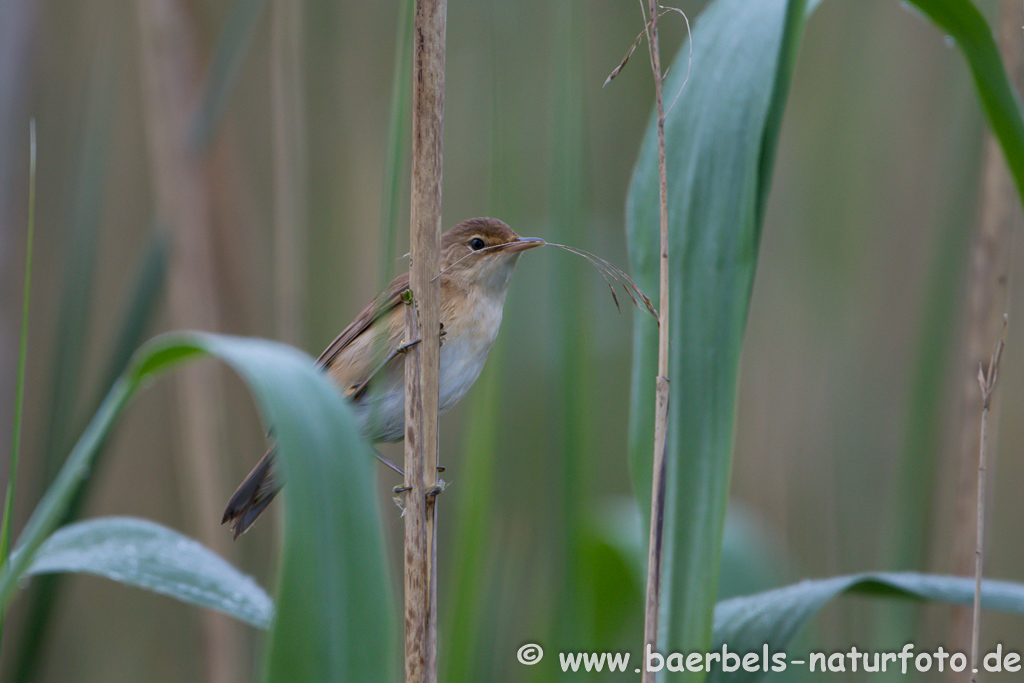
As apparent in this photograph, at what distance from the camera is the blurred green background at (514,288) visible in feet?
4.86

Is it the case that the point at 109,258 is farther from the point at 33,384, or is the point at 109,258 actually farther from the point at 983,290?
the point at 983,290

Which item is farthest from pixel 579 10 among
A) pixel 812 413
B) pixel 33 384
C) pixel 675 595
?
pixel 33 384

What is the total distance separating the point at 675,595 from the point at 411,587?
361 mm

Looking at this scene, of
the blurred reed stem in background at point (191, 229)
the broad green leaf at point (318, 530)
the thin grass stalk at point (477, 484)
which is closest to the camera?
the broad green leaf at point (318, 530)

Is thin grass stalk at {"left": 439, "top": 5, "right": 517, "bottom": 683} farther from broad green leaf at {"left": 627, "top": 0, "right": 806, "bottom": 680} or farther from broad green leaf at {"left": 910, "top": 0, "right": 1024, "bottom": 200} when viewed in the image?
broad green leaf at {"left": 910, "top": 0, "right": 1024, "bottom": 200}

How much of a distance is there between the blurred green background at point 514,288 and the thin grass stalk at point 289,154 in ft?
0.04

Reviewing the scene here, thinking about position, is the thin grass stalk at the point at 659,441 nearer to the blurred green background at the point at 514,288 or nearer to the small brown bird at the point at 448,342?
the blurred green background at the point at 514,288

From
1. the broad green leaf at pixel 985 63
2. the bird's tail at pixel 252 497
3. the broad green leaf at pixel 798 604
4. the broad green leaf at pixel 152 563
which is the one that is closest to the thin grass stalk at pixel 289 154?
the bird's tail at pixel 252 497

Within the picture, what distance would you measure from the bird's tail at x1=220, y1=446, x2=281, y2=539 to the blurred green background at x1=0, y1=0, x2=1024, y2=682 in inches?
14.5

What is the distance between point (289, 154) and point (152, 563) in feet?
3.47

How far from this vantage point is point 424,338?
1.21 m

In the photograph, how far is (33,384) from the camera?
135 inches

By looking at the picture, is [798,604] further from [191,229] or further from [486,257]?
[191,229]

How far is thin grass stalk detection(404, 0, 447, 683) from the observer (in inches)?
43.0
